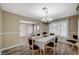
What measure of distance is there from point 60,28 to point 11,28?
0.86 metres

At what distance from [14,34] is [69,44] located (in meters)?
0.96

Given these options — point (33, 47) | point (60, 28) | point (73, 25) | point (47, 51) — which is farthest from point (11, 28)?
point (73, 25)

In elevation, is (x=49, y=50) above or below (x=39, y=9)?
below

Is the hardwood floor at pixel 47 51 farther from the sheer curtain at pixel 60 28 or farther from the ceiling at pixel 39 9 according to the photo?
the ceiling at pixel 39 9

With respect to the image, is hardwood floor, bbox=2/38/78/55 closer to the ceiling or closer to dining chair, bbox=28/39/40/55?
dining chair, bbox=28/39/40/55

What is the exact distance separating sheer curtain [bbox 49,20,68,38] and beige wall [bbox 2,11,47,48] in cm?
13

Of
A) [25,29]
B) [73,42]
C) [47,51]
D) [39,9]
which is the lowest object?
[47,51]

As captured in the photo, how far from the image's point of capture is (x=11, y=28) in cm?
137

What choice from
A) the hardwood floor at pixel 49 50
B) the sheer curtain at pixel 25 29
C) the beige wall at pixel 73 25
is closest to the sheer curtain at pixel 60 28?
the beige wall at pixel 73 25

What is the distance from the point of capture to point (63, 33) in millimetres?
1422

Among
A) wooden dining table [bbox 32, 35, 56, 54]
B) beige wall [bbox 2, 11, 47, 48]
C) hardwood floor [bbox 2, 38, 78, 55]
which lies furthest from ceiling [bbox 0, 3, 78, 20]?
hardwood floor [bbox 2, 38, 78, 55]

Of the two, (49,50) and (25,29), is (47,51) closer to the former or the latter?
(49,50)

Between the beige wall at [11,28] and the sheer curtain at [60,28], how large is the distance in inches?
4.9

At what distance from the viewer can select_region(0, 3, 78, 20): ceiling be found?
135 centimetres
